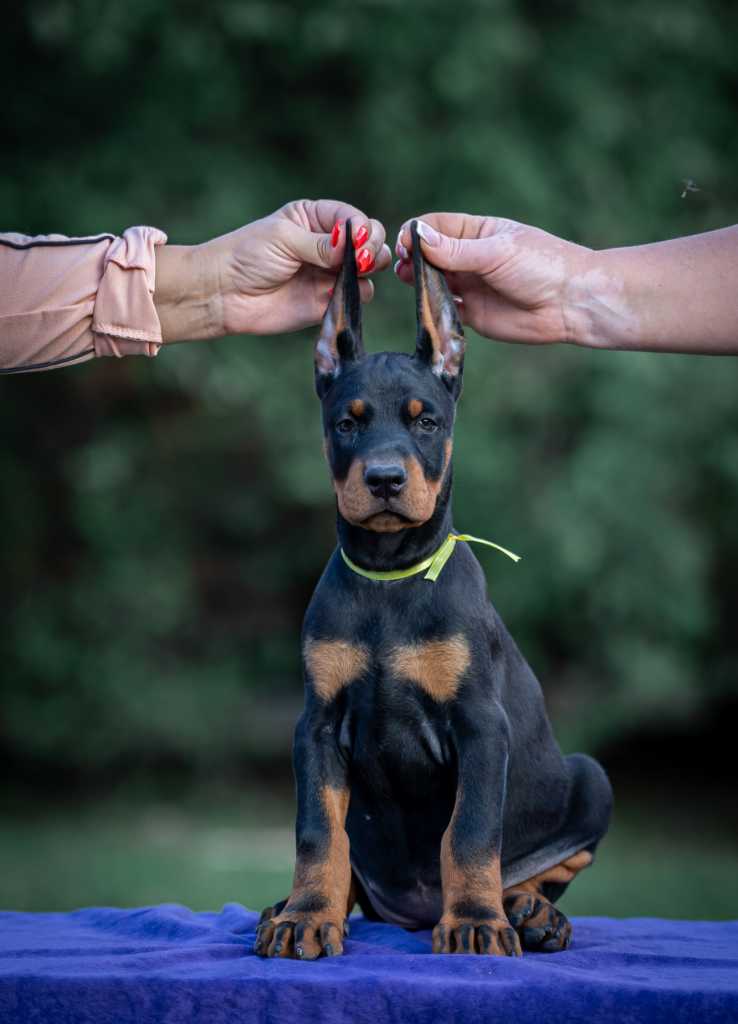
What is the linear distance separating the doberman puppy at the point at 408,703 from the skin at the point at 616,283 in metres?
0.32

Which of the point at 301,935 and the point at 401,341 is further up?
the point at 401,341

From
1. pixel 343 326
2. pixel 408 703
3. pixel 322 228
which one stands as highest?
pixel 322 228

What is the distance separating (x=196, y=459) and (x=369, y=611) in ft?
28.6

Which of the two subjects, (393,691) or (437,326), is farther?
(437,326)

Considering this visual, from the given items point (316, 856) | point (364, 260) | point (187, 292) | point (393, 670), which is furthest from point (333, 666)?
point (187, 292)

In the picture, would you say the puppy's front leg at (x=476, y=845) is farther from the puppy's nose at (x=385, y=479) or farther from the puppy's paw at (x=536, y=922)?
the puppy's nose at (x=385, y=479)

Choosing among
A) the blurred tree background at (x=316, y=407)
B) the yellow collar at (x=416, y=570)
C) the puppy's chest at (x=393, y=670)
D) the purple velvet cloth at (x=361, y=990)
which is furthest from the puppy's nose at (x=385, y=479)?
the blurred tree background at (x=316, y=407)

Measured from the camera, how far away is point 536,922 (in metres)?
3.24

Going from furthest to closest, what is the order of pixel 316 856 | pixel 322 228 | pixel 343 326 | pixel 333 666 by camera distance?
pixel 322 228 < pixel 343 326 < pixel 333 666 < pixel 316 856

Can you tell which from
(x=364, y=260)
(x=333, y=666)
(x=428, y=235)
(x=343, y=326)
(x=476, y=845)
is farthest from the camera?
(x=364, y=260)

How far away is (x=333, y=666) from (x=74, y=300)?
4.51 ft

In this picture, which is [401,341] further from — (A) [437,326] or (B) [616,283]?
(A) [437,326]

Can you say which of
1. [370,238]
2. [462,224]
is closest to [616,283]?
[462,224]

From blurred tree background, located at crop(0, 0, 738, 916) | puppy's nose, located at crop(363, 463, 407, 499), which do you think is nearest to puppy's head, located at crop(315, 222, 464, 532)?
puppy's nose, located at crop(363, 463, 407, 499)
